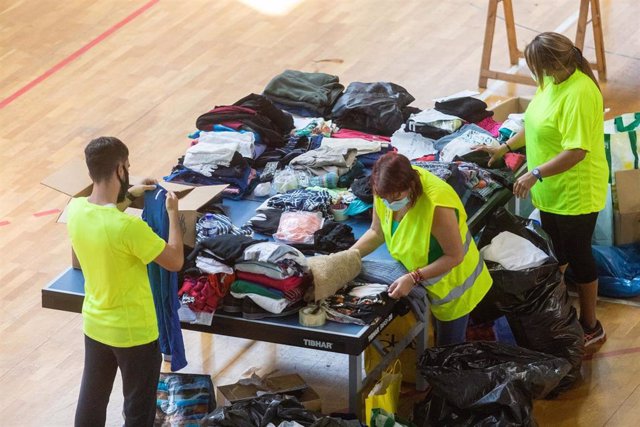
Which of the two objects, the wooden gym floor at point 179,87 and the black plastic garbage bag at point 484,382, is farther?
the wooden gym floor at point 179,87

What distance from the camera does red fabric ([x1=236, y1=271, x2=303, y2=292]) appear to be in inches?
189

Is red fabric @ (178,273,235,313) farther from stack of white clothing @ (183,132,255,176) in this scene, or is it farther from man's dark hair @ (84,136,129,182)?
stack of white clothing @ (183,132,255,176)

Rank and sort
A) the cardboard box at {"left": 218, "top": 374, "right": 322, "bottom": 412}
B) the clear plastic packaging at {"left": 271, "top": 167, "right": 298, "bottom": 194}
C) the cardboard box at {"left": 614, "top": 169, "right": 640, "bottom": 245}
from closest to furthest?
the cardboard box at {"left": 218, "top": 374, "right": 322, "bottom": 412} → the clear plastic packaging at {"left": 271, "top": 167, "right": 298, "bottom": 194} → the cardboard box at {"left": 614, "top": 169, "right": 640, "bottom": 245}

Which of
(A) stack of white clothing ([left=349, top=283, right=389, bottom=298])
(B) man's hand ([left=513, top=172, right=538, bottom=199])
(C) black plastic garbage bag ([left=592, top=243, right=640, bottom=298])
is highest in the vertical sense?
(B) man's hand ([left=513, top=172, right=538, bottom=199])

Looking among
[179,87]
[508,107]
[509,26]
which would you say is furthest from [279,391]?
[509,26]

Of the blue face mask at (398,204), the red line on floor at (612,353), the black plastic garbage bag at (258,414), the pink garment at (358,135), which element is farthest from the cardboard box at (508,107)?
the black plastic garbage bag at (258,414)

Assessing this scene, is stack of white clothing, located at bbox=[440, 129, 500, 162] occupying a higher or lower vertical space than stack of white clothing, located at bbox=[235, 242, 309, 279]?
lower

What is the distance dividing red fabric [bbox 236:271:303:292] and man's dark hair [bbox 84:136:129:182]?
0.86m

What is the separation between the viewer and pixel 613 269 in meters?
6.12

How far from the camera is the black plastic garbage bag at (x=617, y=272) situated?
6.07 m

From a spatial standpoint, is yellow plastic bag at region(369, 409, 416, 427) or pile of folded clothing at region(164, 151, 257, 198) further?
pile of folded clothing at region(164, 151, 257, 198)

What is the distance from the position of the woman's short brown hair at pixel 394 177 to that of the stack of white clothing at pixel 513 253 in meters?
0.95

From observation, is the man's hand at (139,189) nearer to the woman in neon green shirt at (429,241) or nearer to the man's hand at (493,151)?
the woman in neon green shirt at (429,241)

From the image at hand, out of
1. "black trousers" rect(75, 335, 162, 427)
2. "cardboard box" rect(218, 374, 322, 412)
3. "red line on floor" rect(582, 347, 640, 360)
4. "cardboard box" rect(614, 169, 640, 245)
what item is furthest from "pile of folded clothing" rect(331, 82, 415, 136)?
"black trousers" rect(75, 335, 162, 427)
